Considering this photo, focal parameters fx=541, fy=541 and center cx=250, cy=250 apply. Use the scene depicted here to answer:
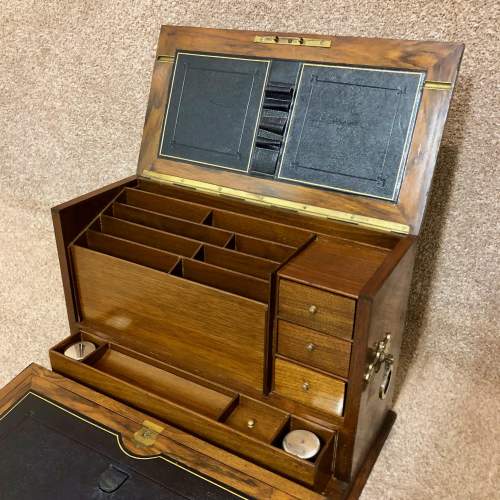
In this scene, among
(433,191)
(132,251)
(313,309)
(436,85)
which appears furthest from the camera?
(433,191)

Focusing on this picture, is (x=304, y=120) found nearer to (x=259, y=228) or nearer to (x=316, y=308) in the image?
(x=259, y=228)

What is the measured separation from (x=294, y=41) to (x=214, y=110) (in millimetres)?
235

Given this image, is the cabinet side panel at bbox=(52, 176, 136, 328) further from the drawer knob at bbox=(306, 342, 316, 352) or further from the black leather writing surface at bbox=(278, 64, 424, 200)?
the drawer knob at bbox=(306, 342, 316, 352)

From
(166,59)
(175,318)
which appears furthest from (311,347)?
(166,59)

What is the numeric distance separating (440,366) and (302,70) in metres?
0.95

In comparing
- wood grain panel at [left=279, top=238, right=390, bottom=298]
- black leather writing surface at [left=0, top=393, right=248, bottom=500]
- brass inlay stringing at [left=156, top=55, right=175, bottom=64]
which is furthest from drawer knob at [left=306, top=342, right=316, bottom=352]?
brass inlay stringing at [left=156, top=55, right=175, bottom=64]

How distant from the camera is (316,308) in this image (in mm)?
918

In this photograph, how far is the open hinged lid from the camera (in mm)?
1046

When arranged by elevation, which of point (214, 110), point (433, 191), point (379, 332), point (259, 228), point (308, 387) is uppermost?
point (214, 110)

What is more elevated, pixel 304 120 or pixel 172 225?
pixel 304 120

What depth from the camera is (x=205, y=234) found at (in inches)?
45.7

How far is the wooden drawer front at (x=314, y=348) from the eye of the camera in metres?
0.93

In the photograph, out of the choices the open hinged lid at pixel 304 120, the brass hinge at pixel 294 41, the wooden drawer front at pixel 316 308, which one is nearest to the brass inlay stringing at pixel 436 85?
the open hinged lid at pixel 304 120

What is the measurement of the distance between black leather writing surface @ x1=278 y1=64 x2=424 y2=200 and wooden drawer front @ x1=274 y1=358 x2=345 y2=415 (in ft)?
1.24
